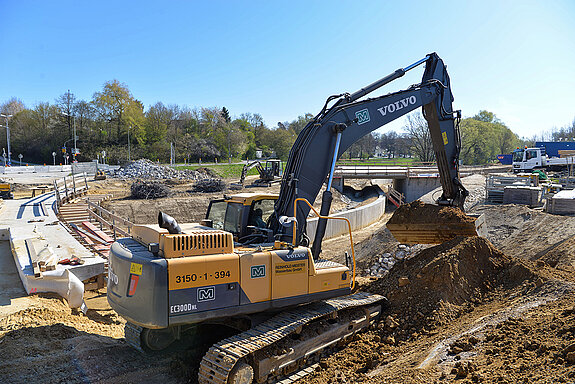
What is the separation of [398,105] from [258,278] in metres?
5.06

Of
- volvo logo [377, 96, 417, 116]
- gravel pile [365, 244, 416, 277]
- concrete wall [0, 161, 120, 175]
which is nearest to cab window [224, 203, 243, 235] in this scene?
volvo logo [377, 96, 417, 116]

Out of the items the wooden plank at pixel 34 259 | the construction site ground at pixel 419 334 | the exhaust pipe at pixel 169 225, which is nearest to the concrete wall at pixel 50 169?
the wooden plank at pixel 34 259

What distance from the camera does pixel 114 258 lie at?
5.62 meters

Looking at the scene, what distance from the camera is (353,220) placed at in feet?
70.8

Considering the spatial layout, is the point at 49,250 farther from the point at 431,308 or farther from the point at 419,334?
the point at 431,308

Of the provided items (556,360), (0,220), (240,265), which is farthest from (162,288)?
(0,220)

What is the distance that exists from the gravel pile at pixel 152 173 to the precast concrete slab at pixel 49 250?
2185cm

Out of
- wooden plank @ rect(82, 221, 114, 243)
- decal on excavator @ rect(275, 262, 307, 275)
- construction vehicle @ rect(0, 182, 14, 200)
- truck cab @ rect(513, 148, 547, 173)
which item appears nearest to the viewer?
decal on excavator @ rect(275, 262, 307, 275)

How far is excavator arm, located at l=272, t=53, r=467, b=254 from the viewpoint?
7.24 metres

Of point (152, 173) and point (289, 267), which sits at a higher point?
point (152, 173)

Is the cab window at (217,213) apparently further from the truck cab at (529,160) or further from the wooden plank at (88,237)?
the truck cab at (529,160)

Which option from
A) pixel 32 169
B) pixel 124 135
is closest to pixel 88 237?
pixel 32 169

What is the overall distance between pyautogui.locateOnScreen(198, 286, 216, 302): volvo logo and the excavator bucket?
17.2ft

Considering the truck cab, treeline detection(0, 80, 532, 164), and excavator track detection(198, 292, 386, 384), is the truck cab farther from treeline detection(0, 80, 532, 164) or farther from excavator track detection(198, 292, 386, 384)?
excavator track detection(198, 292, 386, 384)
